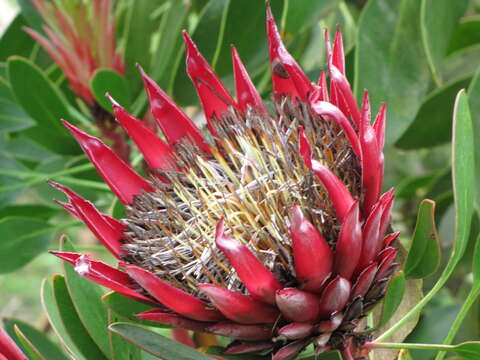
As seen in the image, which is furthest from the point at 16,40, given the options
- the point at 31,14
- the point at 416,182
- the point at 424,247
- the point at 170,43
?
the point at 424,247


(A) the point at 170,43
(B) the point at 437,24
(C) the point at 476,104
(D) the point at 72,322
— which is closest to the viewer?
(D) the point at 72,322

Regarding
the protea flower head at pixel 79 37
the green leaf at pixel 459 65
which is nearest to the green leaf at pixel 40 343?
the protea flower head at pixel 79 37

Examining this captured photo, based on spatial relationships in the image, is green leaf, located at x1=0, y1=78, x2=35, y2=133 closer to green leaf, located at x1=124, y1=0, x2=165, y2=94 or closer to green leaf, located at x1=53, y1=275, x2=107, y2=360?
green leaf, located at x1=124, y1=0, x2=165, y2=94

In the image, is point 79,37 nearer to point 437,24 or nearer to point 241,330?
point 437,24

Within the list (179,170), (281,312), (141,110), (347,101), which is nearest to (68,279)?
(179,170)

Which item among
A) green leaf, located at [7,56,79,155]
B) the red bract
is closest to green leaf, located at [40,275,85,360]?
the red bract

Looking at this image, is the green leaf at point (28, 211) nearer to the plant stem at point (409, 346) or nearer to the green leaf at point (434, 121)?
the green leaf at point (434, 121)
